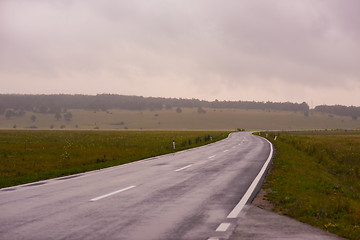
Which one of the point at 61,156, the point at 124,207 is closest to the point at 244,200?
the point at 124,207

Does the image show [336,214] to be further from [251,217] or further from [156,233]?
[156,233]

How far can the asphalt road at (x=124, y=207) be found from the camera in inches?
240

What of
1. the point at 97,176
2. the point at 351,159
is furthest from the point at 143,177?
the point at 351,159

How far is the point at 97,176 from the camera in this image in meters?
13.9

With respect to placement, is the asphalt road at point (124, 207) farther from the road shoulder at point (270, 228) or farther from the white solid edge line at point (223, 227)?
the road shoulder at point (270, 228)

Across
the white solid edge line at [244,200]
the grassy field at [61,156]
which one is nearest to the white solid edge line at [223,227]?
the white solid edge line at [244,200]

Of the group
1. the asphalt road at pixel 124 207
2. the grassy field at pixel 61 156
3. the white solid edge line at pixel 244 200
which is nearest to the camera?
the asphalt road at pixel 124 207

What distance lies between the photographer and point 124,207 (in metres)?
8.05

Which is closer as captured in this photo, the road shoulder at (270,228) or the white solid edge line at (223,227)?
the road shoulder at (270,228)

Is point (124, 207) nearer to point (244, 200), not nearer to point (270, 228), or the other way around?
point (244, 200)

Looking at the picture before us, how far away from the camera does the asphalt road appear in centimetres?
609

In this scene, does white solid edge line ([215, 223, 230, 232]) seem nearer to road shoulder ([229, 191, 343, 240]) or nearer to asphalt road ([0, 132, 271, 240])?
asphalt road ([0, 132, 271, 240])

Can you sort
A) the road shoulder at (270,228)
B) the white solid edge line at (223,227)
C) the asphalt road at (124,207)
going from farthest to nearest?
the white solid edge line at (223,227) < the asphalt road at (124,207) < the road shoulder at (270,228)

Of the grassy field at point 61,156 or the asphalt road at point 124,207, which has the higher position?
the asphalt road at point 124,207
